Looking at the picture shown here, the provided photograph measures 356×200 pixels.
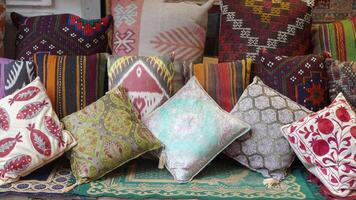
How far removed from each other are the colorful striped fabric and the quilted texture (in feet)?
0.36

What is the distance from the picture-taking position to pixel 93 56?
2.18 metres

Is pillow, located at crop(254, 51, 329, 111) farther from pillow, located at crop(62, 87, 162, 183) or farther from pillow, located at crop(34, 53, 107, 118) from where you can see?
pillow, located at crop(34, 53, 107, 118)

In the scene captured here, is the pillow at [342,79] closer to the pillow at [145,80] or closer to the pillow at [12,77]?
the pillow at [145,80]

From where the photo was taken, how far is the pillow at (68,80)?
212cm

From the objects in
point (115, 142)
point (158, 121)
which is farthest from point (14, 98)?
point (158, 121)

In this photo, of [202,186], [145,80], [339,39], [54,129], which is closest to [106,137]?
[54,129]

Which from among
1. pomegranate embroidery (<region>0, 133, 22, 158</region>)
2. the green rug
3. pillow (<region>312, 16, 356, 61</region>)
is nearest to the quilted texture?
pillow (<region>312, 16, 356, 61</region>)

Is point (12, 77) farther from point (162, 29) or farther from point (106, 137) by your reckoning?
point (162, 29)

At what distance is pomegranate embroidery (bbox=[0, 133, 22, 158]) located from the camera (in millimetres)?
1893

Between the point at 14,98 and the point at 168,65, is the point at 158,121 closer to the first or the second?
the point at 168,65

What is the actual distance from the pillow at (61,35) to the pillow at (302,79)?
0.82 meters

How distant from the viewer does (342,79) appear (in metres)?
2.09

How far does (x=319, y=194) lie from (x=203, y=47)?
88 cm

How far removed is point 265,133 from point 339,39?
619 mm
